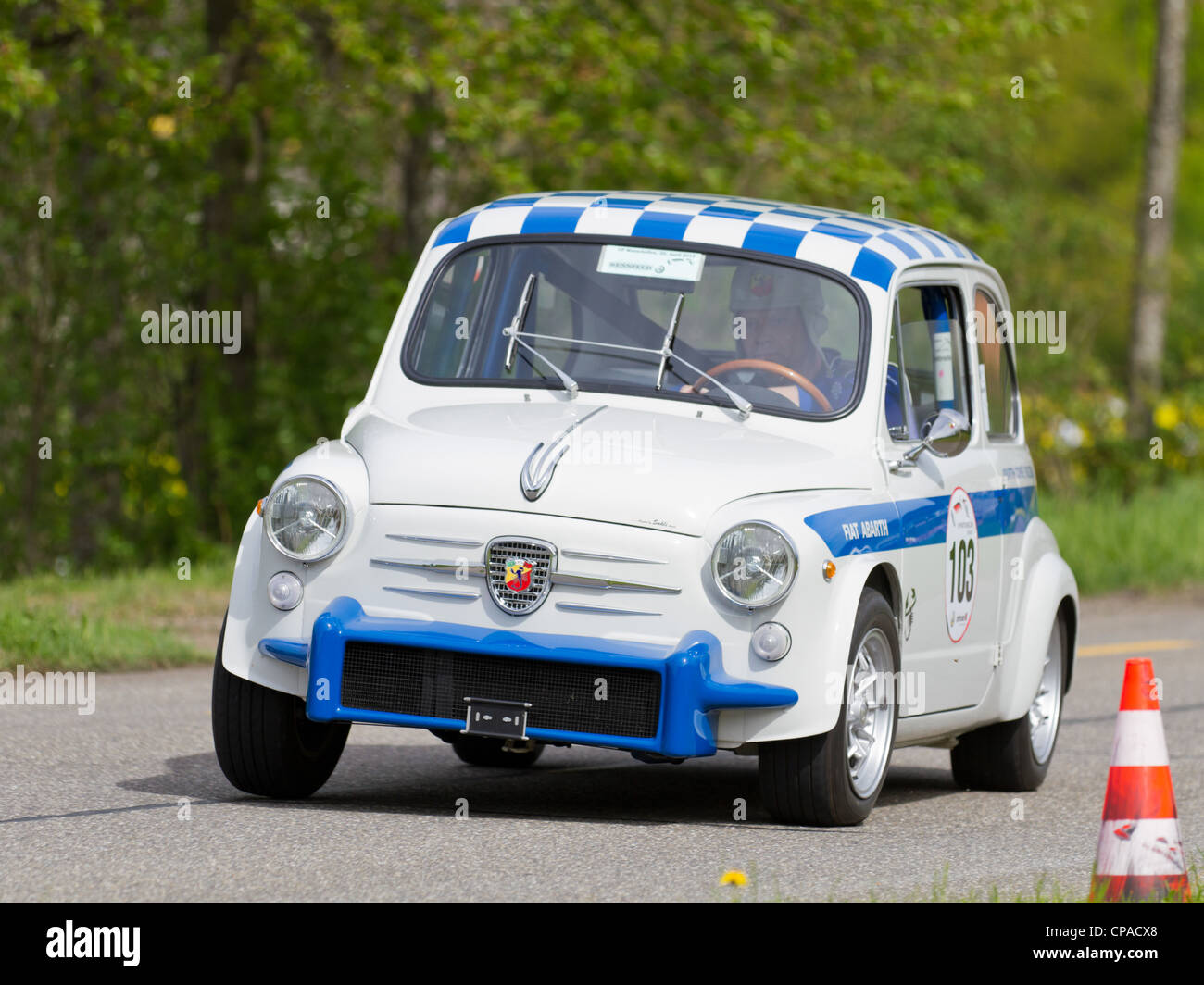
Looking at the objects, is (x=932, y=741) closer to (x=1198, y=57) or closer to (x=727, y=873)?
(x=727, y=873)

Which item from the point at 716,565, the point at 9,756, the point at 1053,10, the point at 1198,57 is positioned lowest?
the point at 9,756

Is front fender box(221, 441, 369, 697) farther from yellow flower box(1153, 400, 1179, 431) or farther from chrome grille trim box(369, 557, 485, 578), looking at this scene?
yellow flower box(1153, 400, 1179, 431)

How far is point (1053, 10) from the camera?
20.1 meters

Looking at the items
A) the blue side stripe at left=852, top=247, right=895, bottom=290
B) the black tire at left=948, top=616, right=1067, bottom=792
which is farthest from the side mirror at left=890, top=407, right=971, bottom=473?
the black tire at left=948, top=616, right=1067, bottom=792

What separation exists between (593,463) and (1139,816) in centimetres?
203

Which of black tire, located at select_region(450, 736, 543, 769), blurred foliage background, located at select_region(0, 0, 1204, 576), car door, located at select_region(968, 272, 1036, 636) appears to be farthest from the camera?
blurred foliage background, located at select_region(0, 0, 1204, 576)

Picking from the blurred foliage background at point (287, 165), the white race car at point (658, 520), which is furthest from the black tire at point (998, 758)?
the blurred foliage background at point (287, 165)

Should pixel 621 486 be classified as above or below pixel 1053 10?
below

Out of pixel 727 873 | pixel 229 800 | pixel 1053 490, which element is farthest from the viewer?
pixel 1053 490

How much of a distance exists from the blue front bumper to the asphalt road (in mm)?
322

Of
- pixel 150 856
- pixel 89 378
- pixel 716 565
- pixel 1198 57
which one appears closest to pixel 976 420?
pixel 716 565

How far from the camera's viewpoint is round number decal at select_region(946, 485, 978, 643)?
7.95m

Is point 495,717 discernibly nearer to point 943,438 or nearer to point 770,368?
point 770,368

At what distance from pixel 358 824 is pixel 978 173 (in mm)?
14505
